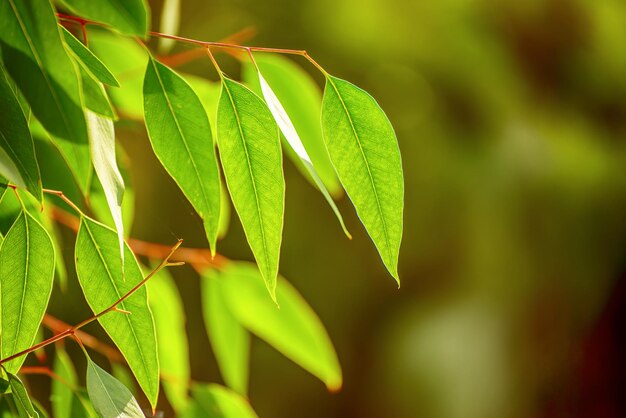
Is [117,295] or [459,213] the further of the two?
[459,213]

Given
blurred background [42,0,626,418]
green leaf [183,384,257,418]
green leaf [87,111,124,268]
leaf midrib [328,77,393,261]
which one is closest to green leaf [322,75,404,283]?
leaf midrib [328,77,393,261]

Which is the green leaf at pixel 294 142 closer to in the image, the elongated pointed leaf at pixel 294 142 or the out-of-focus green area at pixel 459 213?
the elongated pointed leaf at pixel 294 142

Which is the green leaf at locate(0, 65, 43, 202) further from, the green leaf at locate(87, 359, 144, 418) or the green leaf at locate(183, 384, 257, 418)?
the green leaf at locate(183, 384, 257, 418)

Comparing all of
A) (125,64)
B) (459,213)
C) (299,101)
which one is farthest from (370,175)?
(459,213)

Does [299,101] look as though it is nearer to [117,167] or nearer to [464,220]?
[117,167]

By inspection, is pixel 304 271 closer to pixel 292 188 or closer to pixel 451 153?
pixel 292 188

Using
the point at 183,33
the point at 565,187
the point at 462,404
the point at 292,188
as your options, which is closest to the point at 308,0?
the point at 183,33

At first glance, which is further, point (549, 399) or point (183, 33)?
point (549, 399)

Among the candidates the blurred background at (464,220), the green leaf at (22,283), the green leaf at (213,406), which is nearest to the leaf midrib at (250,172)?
the green leaf at (22,283)
